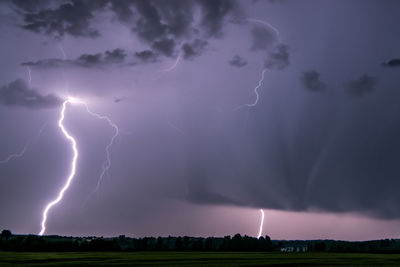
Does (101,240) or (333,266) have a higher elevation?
(101,240)

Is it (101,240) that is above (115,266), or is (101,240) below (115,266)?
above

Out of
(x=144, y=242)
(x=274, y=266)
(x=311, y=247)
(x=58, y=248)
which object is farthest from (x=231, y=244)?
(x=274, y=266)

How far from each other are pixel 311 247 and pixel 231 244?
2107cm

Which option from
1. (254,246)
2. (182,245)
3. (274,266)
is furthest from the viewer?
(182,245)

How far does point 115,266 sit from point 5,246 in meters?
67.0

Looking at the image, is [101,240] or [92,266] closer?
[92,266]

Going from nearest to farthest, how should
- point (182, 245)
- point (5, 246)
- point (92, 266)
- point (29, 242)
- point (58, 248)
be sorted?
point (92, 266), point (58, 248), point (5, 246), point (29, 242), point (182, 245)

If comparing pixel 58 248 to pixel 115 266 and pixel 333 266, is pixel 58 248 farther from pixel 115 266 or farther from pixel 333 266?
pixel 333 266

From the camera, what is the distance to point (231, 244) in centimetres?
11956

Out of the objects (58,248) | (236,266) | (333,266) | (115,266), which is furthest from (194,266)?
(58,248)

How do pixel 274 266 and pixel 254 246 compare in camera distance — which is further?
pixel 254 246

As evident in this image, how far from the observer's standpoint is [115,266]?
1630 inches

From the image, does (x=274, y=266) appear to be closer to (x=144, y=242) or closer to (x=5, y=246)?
(x=5, y=246)

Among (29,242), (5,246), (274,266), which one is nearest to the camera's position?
(274,266)
